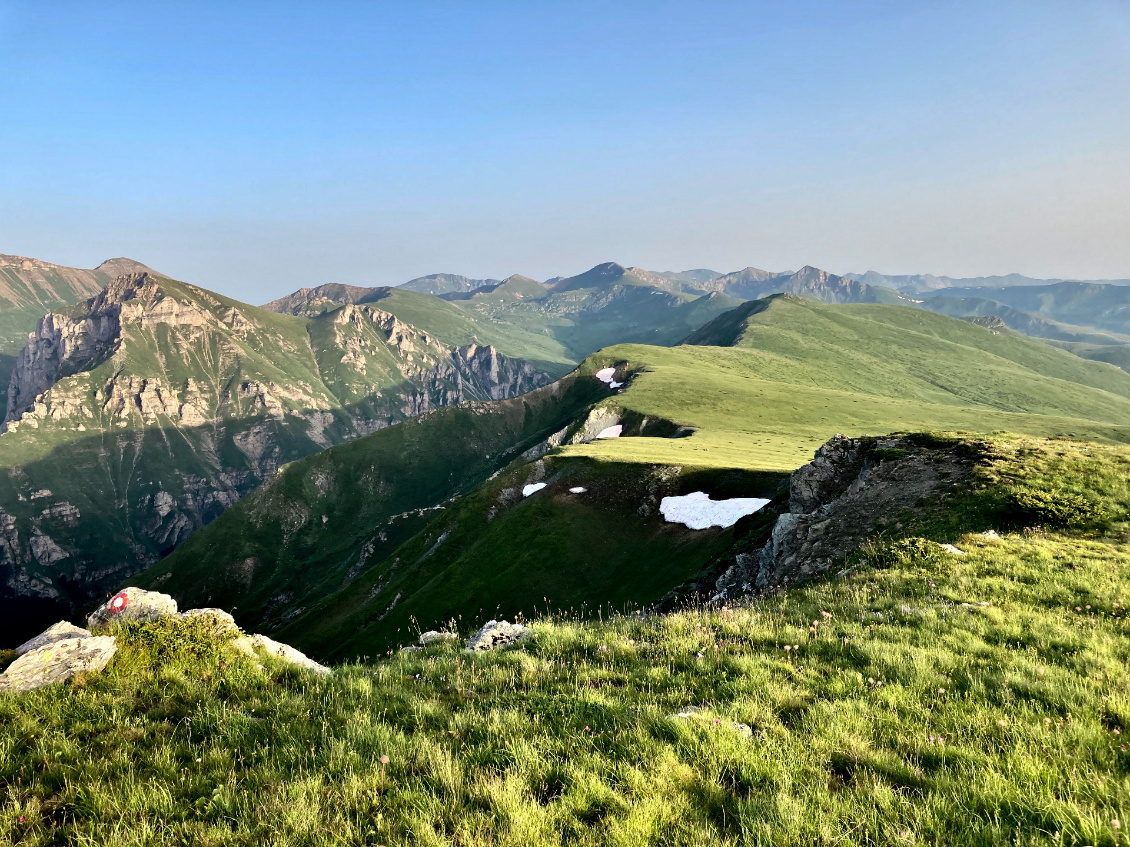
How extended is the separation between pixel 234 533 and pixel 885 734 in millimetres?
240447

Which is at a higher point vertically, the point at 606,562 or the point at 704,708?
the point at 704,708

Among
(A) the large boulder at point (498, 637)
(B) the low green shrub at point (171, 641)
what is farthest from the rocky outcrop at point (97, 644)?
(A) the large boulder at point (498, 637)

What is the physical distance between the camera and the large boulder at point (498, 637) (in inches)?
497

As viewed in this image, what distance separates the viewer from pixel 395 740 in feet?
24.3

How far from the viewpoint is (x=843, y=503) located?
27.5m

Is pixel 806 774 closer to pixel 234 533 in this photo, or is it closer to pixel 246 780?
pixel 246 780

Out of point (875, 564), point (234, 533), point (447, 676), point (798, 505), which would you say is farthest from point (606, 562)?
point (234, 533)

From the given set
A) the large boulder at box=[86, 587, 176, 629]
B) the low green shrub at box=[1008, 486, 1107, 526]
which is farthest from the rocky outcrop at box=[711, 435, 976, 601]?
the large boulder at box=[86, 587, 176, 629]

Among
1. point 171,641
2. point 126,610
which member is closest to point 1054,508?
point 171,641

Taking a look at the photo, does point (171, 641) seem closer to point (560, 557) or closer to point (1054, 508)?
point (1054, 508)

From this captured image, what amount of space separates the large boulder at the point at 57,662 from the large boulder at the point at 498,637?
286 inches

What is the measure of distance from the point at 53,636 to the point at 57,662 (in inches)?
84.4

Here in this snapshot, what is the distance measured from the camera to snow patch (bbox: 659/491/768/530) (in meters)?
49.4

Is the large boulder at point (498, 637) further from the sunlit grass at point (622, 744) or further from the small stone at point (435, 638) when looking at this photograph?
the sunlit grass at point (622, 744)
